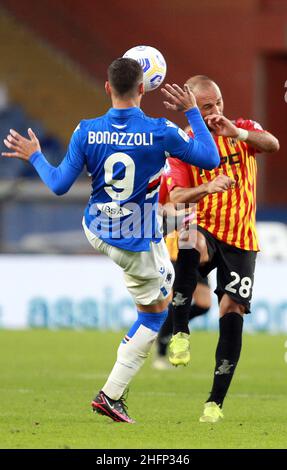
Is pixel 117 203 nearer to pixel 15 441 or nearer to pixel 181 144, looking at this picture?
pixel 181 144

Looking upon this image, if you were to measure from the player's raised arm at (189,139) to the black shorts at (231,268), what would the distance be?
754 millimetres

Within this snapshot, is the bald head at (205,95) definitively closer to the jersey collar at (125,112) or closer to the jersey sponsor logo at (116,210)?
the jersey collar at (125,112)

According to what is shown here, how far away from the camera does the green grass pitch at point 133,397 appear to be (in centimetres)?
646

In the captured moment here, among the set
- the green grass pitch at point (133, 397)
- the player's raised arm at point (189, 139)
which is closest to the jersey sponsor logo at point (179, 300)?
the green grass pitch at point (133, 397)

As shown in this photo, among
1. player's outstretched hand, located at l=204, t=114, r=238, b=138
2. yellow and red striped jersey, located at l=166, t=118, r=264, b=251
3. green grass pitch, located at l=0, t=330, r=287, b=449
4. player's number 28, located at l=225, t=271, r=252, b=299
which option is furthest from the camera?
yellow and red striped jersey, located at l=166, t=118, r=264, b=251

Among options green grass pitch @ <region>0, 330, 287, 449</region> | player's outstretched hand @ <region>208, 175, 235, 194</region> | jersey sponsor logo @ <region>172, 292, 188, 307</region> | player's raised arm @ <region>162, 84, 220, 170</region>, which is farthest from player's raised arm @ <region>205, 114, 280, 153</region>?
green grass pitch @ <region>0, 330, 287, 449</region>

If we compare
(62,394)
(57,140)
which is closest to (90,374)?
(62,394)

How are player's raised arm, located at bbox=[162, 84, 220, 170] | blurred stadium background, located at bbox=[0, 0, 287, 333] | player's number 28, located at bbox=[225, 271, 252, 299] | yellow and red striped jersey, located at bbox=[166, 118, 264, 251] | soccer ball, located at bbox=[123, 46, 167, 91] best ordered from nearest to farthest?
player's raised arm, located at bbox=[162, 84, 220, 170], player's number 28, located at bbox=[225, 271, 252, 299], yellow and red striped jersey, located at bbox=[166, 118, 264, 251], soccer ball, located at bbox=[123, 46, 167, 91], blurred stadium background, located at bbox=[0, 0, 287, 333]

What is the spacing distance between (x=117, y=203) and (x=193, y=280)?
2.53 feet

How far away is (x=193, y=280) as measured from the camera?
7484 millimetres

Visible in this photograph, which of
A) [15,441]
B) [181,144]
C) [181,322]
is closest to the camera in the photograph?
[15,441]

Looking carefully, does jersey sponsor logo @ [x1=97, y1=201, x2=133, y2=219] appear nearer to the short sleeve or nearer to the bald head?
the short sleeve

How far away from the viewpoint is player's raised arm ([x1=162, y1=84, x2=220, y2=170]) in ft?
22.6

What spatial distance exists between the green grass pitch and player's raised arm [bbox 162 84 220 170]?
1.52 m
